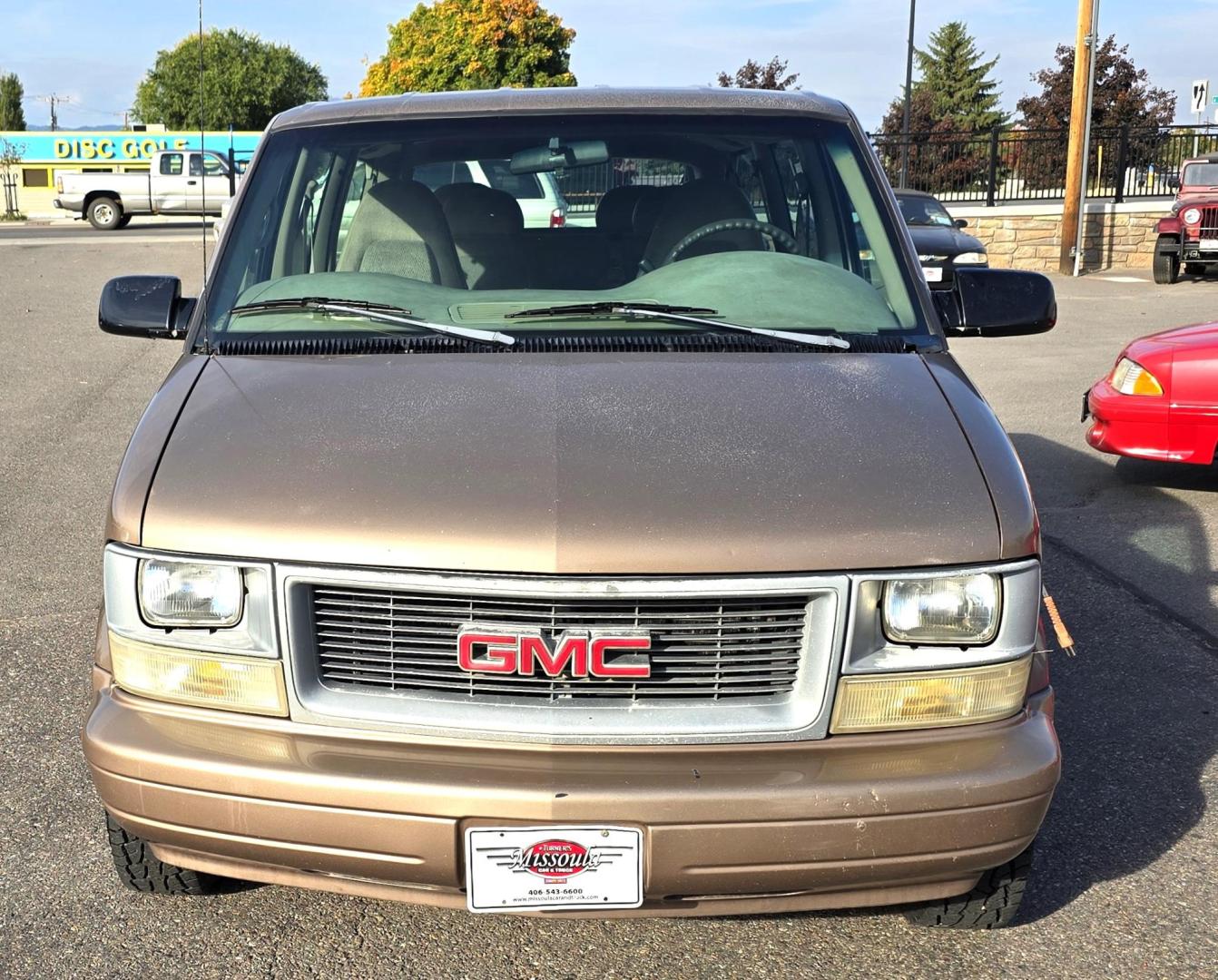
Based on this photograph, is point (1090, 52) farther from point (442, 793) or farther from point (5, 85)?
point (5, 85)

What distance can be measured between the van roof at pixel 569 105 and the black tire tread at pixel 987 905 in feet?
6.97

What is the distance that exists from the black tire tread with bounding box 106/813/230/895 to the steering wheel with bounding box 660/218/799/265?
2.01m

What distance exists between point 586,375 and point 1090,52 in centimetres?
1992

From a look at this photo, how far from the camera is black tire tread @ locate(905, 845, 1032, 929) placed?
113 inches

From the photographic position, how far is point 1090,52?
66.9ft

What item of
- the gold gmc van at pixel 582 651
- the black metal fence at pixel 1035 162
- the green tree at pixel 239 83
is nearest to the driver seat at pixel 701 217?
the gold gmc van at pixel 582 651

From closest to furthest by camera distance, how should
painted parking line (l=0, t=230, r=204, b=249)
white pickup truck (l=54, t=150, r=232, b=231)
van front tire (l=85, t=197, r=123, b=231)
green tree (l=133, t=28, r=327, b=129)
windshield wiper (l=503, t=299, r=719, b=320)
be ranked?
windshield wiper (l=503, t=299, r=719, b=320) → painted parking line (l=0, t=230, r=204, b=249) → white pickup truck (l=54, t=150, r=232, b=231) → van front tire (l=85, t=197, r=123, b=231) → green tree (l=133, t=28, r=327, b=129)

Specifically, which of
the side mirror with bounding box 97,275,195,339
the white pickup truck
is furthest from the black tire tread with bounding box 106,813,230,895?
the white pickup truck

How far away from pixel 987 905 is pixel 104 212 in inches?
1367

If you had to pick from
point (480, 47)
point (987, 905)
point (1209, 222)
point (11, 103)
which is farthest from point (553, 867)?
point (11, 103)

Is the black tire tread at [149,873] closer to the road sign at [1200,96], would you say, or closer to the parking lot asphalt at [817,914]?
the parking lot asphalt at [817,914]

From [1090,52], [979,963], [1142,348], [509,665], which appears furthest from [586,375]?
[1090,52]

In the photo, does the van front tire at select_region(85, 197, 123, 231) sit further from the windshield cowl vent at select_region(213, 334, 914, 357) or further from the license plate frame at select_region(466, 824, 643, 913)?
the license plate frame at select_region(466, 824, 643, 913)

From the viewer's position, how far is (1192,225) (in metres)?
20.0
